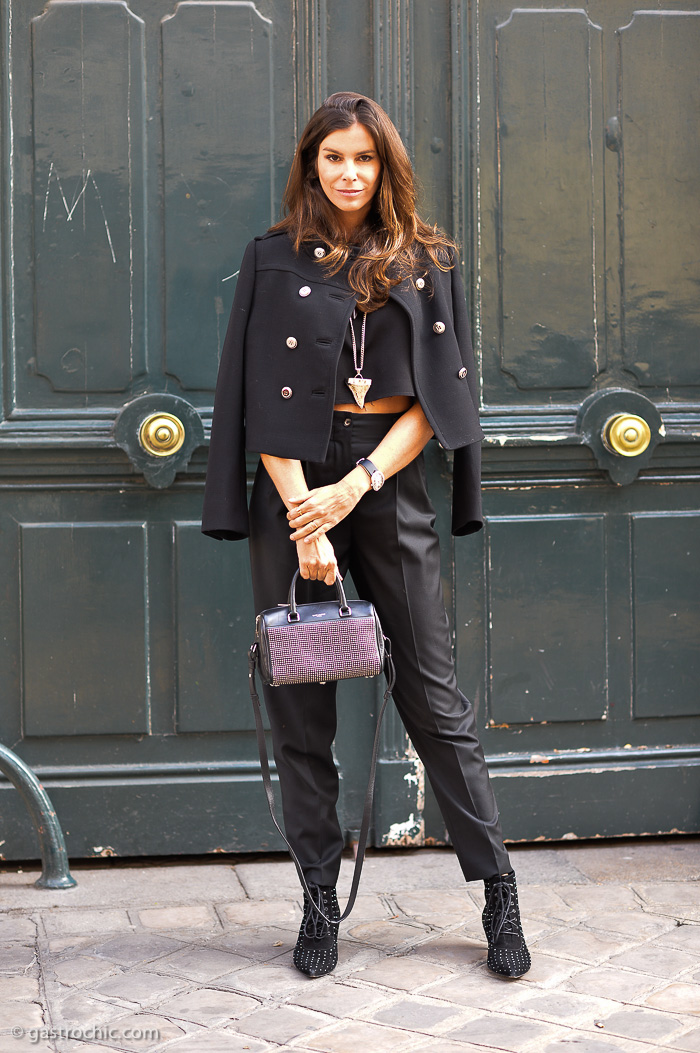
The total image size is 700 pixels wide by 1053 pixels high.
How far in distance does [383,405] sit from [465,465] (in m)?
0.28

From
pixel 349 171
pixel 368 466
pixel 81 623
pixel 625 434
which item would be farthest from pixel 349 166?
pixel 81 623

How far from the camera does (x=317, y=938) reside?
109 inches

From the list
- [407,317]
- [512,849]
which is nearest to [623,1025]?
[512,849]

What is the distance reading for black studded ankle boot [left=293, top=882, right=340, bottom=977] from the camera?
2.73 meters

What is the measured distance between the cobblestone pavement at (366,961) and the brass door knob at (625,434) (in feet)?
4.13

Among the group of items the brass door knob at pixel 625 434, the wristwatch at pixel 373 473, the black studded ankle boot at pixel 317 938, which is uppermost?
the brass door knob at pixel 625 434

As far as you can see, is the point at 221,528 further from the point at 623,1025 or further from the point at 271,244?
the point at 623,1025

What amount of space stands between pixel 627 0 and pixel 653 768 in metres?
2.40

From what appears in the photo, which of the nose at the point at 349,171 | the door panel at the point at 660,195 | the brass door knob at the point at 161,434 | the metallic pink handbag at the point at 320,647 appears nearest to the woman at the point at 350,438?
the nose at the point at 349,171

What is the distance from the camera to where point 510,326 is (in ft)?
11.9

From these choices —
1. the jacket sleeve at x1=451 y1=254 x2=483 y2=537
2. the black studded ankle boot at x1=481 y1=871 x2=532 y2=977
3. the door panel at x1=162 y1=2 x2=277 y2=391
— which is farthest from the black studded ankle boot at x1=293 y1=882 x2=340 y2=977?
the door panel at x1=162 y1=2 x2=277 y2=391

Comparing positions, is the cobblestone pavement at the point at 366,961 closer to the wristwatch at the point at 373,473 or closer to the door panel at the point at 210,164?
the wristwatch at the point at 373,473

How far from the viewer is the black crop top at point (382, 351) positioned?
270 centimetres

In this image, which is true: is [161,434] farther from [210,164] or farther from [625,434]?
[625,434]
